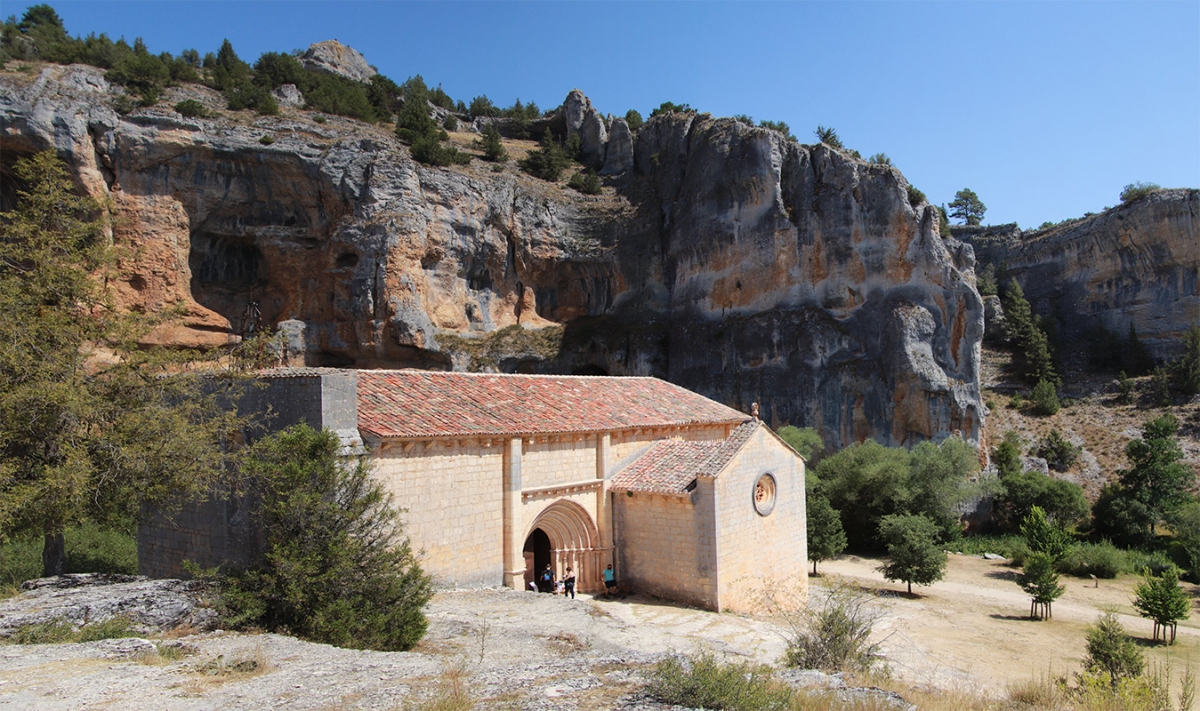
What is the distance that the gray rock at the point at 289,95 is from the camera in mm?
45750

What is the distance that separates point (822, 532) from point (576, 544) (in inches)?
461

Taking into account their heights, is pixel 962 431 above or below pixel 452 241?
below

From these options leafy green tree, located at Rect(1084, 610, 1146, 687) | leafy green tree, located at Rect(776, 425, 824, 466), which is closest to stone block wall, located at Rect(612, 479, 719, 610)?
leafy green tree, located at Rect(1084, 610, 1146, 687)

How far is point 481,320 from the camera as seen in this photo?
4162 centimetres

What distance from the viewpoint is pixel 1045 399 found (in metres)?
47.0

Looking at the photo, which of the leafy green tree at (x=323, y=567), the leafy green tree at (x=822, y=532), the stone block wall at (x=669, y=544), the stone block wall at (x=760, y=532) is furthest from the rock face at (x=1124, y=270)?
the leafy green tree at (x=323, y=567)

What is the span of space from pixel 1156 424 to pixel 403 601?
39.1 m

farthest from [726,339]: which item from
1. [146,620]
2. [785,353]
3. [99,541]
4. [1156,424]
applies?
[146,620]

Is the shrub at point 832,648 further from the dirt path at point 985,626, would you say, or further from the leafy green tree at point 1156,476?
the leafy green tree at point 1156,476

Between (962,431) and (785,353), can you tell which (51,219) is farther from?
(962,431)

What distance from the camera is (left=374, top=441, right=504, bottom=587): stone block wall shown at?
13.1 metres

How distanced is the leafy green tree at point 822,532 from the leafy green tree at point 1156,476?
60.1 ft

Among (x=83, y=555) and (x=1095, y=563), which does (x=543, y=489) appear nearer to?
(x=83, y=555)

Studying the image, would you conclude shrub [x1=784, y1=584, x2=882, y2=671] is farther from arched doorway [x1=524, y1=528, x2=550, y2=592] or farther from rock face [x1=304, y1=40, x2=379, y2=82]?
rock face [x1=304, y1=40, x2=379, y2=82]
